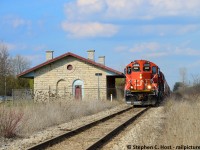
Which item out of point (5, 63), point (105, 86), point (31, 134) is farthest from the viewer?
point (5, 63)

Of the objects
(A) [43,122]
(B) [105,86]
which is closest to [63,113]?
(A) [43,122]

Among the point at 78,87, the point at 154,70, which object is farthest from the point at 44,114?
the point at 78,87

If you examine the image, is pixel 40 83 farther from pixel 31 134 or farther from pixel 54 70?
pixel 31 134

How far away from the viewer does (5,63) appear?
65.1 m

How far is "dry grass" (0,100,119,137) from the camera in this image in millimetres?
14789

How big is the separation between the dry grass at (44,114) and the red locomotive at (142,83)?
13.6 feet

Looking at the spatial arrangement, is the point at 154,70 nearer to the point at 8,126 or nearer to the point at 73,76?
the point at 73,76

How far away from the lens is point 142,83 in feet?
93.4

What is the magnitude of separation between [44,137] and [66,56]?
29.7 metres

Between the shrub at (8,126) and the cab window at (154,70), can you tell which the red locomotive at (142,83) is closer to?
the cab window at (154,70)

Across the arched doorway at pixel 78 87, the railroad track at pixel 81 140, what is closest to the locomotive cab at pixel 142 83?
the railroad track at pixel 81 140

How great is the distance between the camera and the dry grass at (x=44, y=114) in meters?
14.8

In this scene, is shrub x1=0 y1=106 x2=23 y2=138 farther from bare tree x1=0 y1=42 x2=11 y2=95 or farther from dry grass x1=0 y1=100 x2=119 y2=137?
bare tree x1=0 y1=42 x2=11 y2=95

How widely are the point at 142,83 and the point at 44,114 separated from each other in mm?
11942
